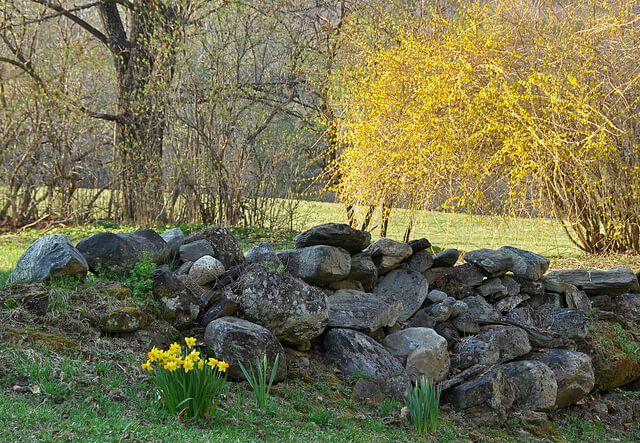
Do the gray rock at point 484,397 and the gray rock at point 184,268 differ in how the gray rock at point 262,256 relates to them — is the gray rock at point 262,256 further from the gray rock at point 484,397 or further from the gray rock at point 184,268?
the gray rock at point 484,397

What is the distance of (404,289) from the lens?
5.80 meters

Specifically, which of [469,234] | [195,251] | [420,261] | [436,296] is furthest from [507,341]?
[469,234]

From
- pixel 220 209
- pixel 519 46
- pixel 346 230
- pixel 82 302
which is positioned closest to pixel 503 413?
pixel 346 230

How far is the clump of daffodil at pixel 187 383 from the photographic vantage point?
319 cm

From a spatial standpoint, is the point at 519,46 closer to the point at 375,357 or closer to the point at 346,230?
the point at 346,230

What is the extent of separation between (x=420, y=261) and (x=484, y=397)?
184 centimetres

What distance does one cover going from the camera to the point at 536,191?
25.2ft

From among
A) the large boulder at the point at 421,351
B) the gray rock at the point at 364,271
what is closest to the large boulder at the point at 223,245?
the gray rock at the point at 364,271

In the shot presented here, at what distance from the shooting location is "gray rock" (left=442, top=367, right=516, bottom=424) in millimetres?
4477

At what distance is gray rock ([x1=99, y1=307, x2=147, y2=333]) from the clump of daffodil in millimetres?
845

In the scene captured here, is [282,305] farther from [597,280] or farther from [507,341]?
[597,280]

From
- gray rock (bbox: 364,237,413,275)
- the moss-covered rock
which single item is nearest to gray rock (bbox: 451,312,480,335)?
gray rock (bbox: 364,237,413,275)

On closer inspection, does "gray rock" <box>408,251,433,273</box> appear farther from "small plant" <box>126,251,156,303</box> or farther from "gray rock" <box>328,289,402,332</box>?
"small plant" <box>126,251,156,303</box>

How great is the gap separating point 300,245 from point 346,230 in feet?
1.52
